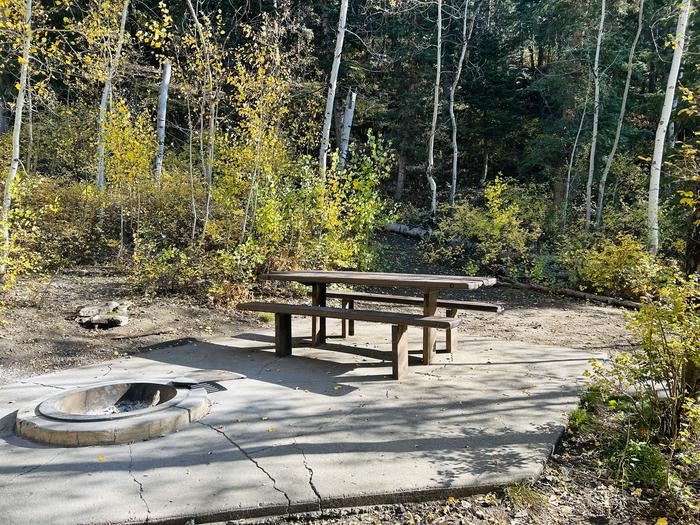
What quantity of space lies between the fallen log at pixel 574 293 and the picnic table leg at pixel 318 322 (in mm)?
6456

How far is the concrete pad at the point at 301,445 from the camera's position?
2.68m

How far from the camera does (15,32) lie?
6.79 meters

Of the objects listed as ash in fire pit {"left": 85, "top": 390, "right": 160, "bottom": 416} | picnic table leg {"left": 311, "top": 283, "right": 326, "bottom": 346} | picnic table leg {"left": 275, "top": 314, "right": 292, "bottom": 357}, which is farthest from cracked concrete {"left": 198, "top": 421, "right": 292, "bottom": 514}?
picnic table leg {"left": 311, "top": 283, "right": 326, "bottom": 346}

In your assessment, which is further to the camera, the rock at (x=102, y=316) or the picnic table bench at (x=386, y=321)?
the rock at (x=102, y=316)

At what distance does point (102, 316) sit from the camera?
6539 mm

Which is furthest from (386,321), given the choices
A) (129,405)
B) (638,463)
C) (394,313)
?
(129,405)

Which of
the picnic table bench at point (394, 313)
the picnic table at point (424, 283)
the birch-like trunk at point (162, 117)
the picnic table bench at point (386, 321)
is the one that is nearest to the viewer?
the picnic table bench at point (386, 321)

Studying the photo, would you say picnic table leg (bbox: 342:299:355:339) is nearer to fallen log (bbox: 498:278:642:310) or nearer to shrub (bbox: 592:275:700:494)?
shrub (bbox: 592:275:700:494)

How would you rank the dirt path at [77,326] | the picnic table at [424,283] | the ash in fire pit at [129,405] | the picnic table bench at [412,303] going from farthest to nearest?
the picnic table bench at [412,303]
the dirt path at [77,326]
the picnic table at [424,283]
the ash in fire pit at [129,405]

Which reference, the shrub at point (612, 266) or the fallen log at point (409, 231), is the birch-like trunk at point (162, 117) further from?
the shrub at point (612, 266)

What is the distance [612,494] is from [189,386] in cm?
323

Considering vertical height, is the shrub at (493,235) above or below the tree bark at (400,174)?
below

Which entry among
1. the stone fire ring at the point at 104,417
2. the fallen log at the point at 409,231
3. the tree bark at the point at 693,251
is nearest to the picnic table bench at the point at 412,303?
the tree bark at the point at 693,251

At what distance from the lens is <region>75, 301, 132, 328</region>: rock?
6.46 meters
